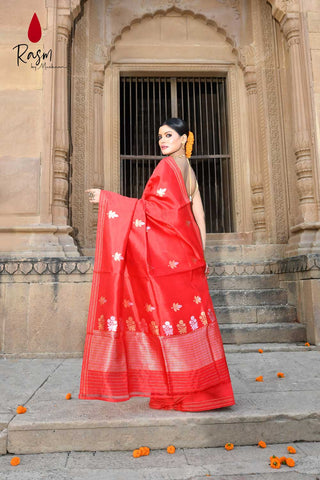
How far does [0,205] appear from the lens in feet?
15.2

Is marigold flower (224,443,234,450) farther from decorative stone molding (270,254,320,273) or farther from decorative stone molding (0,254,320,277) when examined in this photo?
decorative stone molding (270,254,320,273)

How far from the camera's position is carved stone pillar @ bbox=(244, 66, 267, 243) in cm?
570

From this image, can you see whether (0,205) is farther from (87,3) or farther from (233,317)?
(87,3)

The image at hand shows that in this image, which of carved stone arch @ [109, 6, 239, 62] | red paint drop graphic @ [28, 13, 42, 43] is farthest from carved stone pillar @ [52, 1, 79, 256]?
carved stone arch @ [109, 6, 239, 62]

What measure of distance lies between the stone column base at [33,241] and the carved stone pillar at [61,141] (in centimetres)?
7

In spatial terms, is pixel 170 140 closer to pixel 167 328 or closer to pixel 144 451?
pixel 167 328

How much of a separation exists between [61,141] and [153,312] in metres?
3.19

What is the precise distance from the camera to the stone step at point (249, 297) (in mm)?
4797

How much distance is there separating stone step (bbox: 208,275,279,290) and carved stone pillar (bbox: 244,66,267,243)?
0.74 m

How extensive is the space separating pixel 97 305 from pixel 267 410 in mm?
1140

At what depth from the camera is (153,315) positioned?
7.72ft

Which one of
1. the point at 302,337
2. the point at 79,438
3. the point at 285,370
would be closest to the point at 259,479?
the point at 79,438

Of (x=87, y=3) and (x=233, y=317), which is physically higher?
(x=87, y=3)

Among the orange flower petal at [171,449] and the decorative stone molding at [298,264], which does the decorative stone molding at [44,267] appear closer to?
the decorative stone molding at [298,264]
